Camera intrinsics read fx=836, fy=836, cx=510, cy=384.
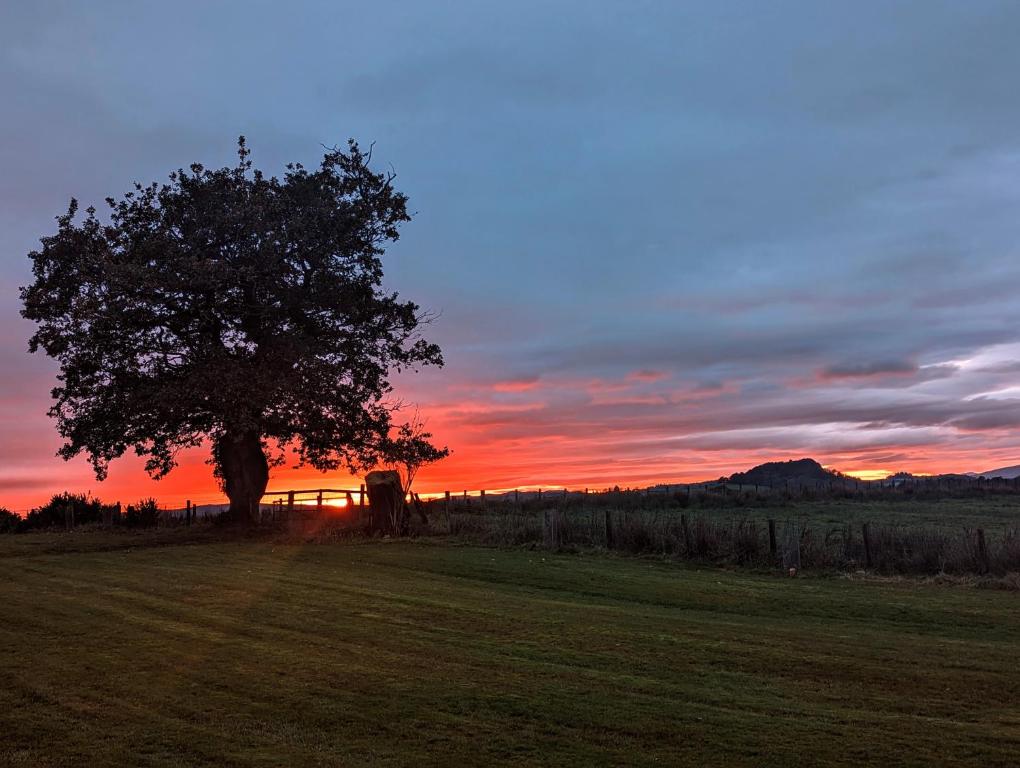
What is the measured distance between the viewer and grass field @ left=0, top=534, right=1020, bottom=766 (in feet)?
21.7

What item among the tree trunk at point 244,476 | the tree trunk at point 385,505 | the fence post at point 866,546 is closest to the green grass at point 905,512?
the fence post at point 866,546

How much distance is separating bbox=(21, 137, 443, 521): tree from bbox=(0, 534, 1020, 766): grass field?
1283cm

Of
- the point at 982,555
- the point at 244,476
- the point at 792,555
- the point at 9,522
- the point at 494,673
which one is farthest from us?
the point at 9,522

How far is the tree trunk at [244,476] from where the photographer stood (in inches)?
1309

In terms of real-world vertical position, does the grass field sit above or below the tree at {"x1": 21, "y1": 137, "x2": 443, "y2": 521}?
below

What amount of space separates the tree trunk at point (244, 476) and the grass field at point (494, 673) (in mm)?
15533

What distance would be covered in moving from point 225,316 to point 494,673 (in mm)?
25254

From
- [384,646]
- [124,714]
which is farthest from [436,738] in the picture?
[384,646]

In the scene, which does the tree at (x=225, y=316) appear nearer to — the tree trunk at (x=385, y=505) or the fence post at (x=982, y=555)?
the tree trunk at (x=385, y=505)

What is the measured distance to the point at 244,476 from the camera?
3347 cm

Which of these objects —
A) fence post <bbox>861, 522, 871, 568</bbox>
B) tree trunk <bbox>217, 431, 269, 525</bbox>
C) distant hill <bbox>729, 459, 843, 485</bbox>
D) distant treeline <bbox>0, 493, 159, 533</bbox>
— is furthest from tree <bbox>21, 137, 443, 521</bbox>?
distant hill <bbox>729, 459, 843, 485</bbox>

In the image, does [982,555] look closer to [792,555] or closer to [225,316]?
[792,555]

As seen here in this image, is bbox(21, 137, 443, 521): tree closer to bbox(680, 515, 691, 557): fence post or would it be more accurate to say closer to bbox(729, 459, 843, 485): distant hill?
bbox(680, 515, 691, 557): fence post

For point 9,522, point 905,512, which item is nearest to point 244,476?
point 9,522
